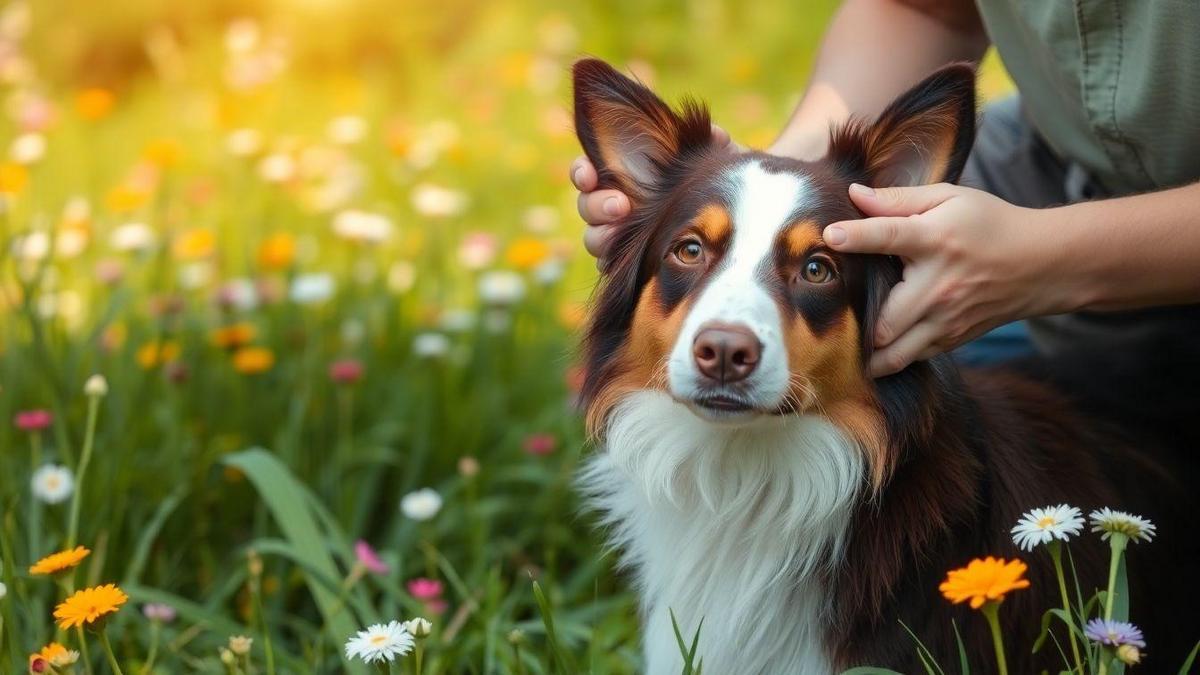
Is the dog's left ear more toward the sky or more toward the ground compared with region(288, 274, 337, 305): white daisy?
more toward the sky

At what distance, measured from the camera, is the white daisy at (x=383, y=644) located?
2.09m

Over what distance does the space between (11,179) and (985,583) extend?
3.42m

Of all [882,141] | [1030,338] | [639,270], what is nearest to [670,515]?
[639,270]

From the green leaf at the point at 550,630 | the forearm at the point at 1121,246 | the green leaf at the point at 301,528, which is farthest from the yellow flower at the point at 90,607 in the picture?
the forearm at the point at 1121,246

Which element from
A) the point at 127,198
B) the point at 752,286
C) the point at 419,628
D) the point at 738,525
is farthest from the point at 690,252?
the point at 127,198

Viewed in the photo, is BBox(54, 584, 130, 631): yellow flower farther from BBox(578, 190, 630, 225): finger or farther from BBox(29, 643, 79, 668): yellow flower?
BBox(578, 190, 630, 225): finger

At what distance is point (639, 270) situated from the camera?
8.60ft

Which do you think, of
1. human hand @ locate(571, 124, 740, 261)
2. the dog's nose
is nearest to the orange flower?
human hand @ locate(571, 124, 740, 261)

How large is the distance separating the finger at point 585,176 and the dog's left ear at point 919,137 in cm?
48

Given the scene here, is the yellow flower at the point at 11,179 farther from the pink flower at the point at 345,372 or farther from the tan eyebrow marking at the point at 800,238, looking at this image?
the tan eyebrow marking at the point at 800,238

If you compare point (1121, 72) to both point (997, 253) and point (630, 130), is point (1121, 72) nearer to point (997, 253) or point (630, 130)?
point (997, 253)

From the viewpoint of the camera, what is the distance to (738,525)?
8.54 ft

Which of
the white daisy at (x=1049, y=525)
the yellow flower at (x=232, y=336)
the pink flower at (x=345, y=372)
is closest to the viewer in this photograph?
the white daisy at (x=1049, y=525)

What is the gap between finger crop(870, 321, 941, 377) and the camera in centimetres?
240
